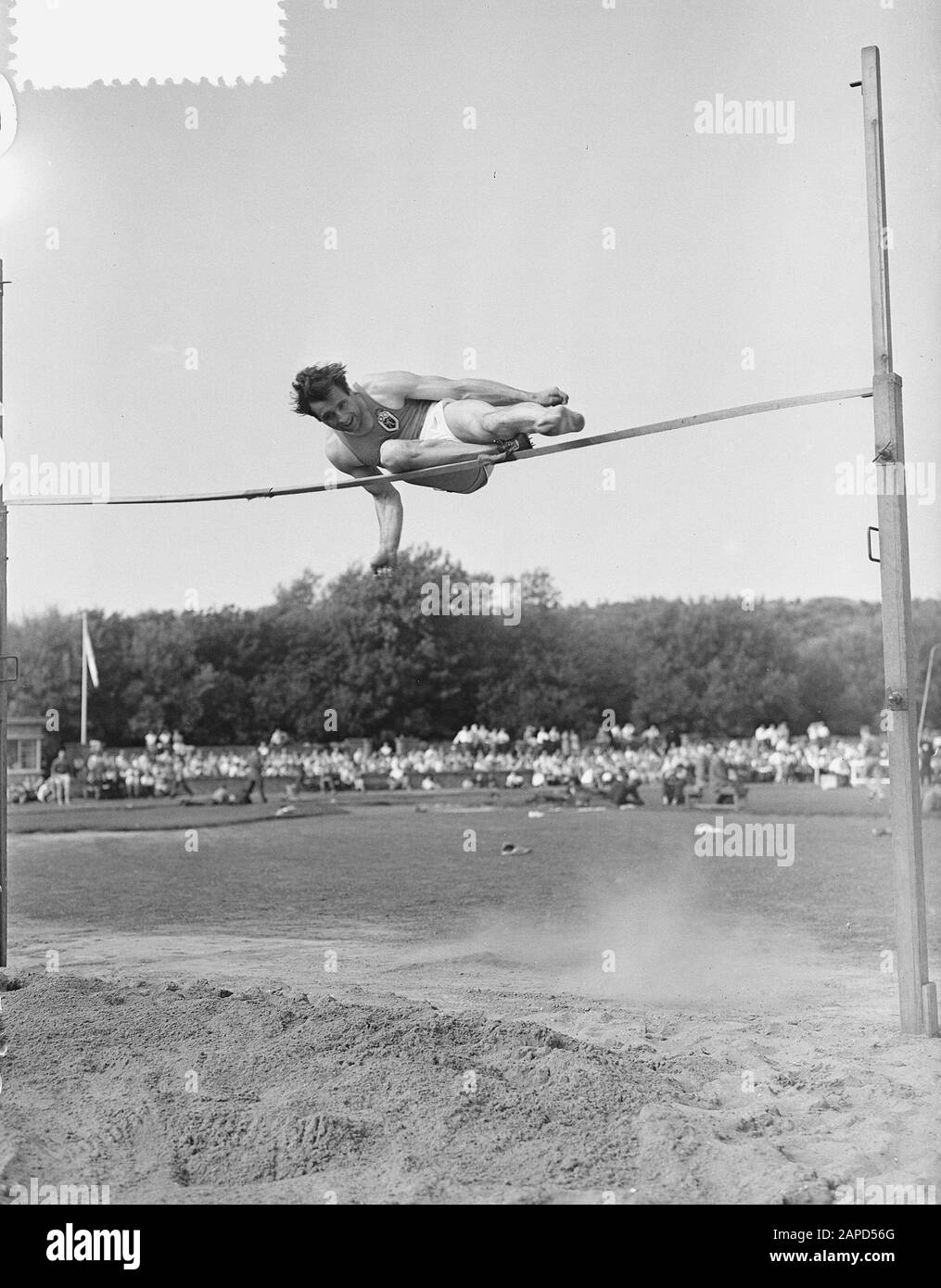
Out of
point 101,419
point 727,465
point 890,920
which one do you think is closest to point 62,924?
point 101,419

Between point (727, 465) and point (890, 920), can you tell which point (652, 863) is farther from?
point (727, 465)

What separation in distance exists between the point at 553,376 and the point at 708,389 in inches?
274

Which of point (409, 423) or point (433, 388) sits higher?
point (433, 388)

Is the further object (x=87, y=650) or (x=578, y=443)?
(x=87, y=650)

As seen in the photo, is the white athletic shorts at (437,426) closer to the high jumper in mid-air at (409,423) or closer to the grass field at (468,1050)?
the high jumper in mid-air at (409,423)

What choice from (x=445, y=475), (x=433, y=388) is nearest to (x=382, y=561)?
(x=445, y=475)

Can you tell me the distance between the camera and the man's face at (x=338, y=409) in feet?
19.3

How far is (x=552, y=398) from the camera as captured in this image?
544 centimetres

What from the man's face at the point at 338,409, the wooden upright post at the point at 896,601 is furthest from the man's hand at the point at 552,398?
the wooden upright post at the point at 896,601

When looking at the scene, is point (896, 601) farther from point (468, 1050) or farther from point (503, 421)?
point (468, 1050)

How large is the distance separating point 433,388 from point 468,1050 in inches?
122

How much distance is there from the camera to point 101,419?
11594 millimetres

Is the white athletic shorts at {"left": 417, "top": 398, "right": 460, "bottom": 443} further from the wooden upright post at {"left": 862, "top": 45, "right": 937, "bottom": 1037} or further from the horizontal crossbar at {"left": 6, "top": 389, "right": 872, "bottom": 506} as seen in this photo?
the wooden upright post at {"left": 862, "top": 45, "right": 937, "bottom": 1037}

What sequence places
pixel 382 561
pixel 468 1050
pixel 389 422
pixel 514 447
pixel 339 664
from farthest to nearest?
1. pixel 339 664
2. pixel 382 561
3. pixel 389 422
4. pixel 514 447
5. pixel 468 1050
